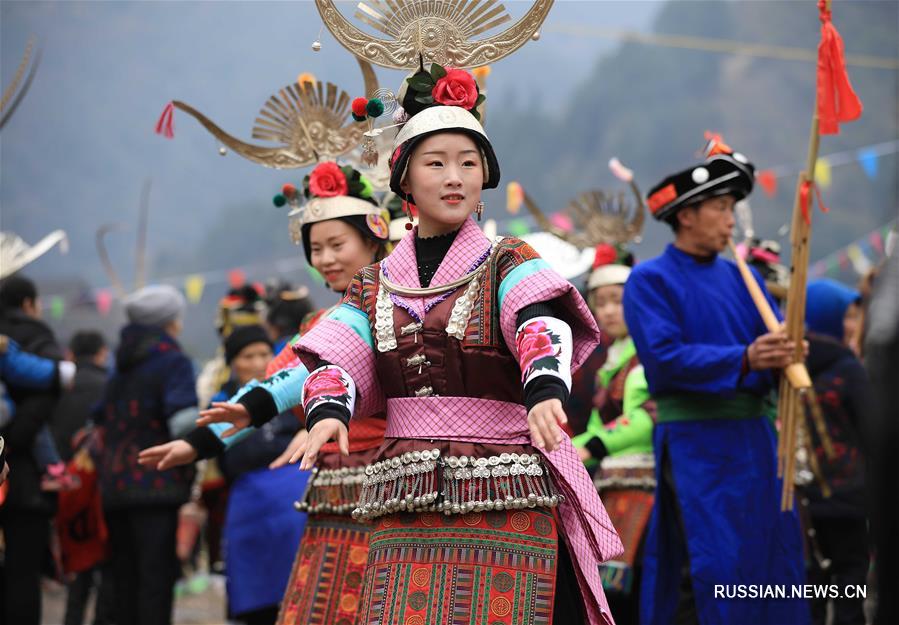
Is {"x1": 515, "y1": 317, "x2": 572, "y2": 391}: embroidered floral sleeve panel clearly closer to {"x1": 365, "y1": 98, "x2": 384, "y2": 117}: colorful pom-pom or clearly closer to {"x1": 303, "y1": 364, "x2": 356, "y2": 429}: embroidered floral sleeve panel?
{"x1": 303, "y1": 364, "x2": 356, "y2": 429}: embroidered floral sleeve panel

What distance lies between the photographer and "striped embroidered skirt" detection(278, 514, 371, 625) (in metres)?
4.41

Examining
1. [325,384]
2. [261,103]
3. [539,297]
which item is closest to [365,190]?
[325,384]

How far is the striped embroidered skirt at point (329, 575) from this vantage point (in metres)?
4.41

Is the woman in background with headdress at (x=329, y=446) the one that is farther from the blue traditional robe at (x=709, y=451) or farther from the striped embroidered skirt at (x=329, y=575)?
the blue traditional robe at (x=709, y=451)

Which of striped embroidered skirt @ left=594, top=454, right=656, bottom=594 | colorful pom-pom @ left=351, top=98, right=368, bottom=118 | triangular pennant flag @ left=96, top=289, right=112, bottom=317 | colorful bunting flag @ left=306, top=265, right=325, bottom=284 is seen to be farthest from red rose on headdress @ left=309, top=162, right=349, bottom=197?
triangular pennant flag @ left=96, top=289, right=112, bottom=317

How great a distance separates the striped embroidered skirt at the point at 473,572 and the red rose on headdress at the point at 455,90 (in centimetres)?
117

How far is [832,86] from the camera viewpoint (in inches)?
187

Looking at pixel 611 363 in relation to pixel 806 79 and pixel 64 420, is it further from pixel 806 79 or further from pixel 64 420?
pixel 806 79

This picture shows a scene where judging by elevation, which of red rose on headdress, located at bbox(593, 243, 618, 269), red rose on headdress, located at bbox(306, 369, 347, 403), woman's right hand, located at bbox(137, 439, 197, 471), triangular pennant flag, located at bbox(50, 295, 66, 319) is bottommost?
woman's right hand, located at bbox(137, 439, 197, 471)

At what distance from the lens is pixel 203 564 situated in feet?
44.9

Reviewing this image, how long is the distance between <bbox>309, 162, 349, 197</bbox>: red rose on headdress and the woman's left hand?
7.33 feet

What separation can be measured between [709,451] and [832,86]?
1521mm

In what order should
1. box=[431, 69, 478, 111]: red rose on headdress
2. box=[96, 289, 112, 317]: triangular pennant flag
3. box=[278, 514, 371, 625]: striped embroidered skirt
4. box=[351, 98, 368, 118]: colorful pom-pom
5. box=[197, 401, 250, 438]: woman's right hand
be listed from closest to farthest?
box=[431, 69, 478, 111]: red rose on headdress < box=[351, 98, 368, 118]: colorful pom-pom < box=[197, 401, 250, 438]: woman's right hand < box=[278, 514, 371, 625]: striped embroidered skirt < box=[96, 289, 112, 317]: triangular pennant flag

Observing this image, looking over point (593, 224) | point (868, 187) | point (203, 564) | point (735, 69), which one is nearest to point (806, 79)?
point (735, 69)
